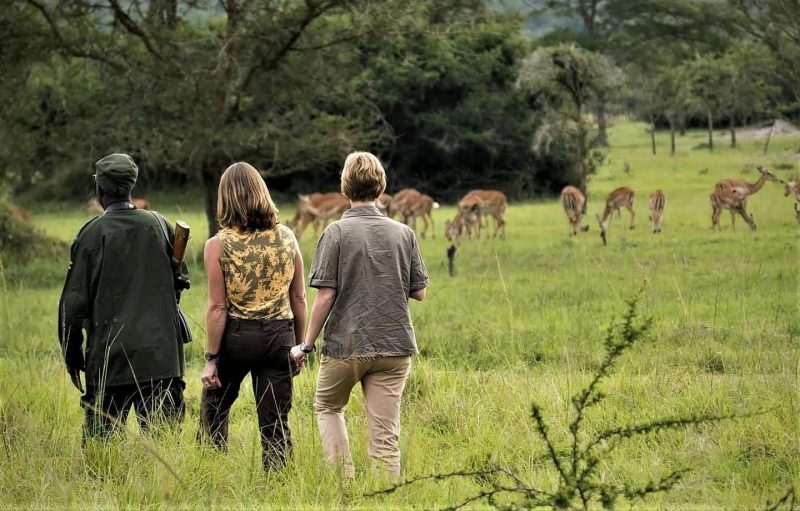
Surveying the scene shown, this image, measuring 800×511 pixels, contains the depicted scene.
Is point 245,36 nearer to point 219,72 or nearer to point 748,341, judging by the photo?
point 219,72

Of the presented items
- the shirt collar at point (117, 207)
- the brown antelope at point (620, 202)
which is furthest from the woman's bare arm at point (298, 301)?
the brown antelope at point (620, 202)

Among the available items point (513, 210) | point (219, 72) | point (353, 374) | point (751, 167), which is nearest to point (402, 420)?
point (353, 374)

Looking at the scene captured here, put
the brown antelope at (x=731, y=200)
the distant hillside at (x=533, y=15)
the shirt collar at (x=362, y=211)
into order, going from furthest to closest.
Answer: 1. the brown antelope at (x=731, y=200)
2. the distant hillside at (x=533, y=15)
3. the shirt collar at (x=362, y=211)

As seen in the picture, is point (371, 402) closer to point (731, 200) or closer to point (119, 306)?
point (119, 306)

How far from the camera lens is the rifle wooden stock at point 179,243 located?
18.2ft

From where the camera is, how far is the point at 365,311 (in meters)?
5.18

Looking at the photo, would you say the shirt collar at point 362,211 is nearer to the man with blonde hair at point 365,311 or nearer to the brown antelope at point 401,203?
the man with blonde hair at point 365,311

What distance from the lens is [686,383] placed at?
6.92m

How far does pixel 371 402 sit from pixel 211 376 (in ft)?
2.66

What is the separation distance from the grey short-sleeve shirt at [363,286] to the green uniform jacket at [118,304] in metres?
0.97

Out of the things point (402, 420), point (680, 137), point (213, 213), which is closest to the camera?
point (402, 420)

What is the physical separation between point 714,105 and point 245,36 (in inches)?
824

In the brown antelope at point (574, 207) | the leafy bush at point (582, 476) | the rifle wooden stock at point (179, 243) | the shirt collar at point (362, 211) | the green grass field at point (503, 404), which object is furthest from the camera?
the brown antelope at point (574, 207)

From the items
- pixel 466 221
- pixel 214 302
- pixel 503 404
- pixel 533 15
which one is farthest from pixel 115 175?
pixel 533 15
